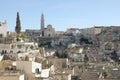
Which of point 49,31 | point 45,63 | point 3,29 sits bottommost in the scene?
point 45,63

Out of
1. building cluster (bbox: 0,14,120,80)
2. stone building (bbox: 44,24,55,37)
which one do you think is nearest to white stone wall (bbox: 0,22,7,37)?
building cluster (bbox: 0,14,120,80)

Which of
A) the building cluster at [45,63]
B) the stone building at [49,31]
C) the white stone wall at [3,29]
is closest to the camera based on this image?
the building cluster at [45,63]

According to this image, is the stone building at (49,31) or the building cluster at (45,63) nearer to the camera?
the building cluster at (45,63)

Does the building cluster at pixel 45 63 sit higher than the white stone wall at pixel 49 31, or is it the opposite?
the white stone wall at pixel 49 31

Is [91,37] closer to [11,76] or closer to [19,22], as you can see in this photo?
[19,22]

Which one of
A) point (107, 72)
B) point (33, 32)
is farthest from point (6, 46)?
point (33, 32)

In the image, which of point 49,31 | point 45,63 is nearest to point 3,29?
point 45,63

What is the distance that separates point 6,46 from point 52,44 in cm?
5492

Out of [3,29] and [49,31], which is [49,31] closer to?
[49,31]

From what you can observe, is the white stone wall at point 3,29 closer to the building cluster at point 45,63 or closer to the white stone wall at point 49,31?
the building cluster at point 45,63

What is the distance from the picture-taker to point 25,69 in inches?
945

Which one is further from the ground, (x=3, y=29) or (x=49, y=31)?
(x=49, y=31)

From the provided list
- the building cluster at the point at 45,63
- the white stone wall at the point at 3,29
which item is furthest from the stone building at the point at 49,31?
the white stone wall at the point at 3,29

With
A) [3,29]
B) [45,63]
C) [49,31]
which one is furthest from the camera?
[49,31]
